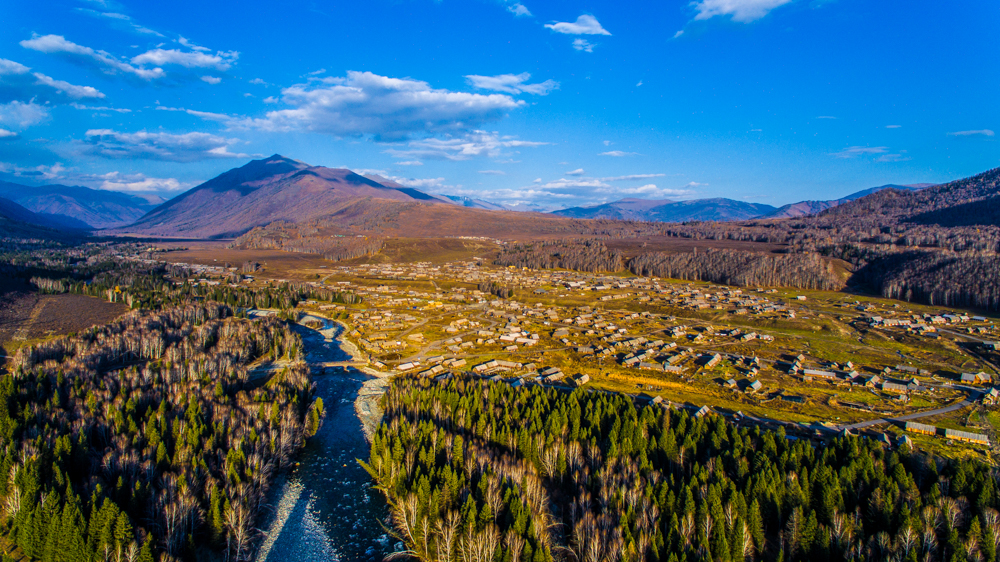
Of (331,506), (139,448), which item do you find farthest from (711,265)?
(139,448)

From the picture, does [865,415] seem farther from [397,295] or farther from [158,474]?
[397,295]

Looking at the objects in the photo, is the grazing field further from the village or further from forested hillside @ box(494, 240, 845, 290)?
forested hillside @ box(494, 240, 845, 290)

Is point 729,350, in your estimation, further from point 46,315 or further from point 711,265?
point 46,315

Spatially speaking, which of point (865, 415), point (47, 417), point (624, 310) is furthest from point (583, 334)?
point (47, 417)

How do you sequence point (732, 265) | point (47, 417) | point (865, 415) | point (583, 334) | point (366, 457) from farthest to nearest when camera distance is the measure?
point (732, 265), point (583, 334), point (865, 415), point (366, 457), point (47, 417)

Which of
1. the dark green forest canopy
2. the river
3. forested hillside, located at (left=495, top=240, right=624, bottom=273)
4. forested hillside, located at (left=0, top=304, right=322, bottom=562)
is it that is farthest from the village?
forested hillside, located at (left=495, top=240, right=624, bottom=273)
